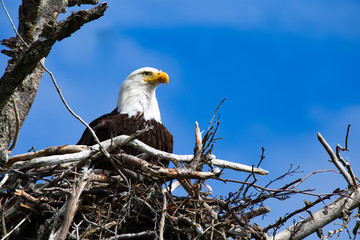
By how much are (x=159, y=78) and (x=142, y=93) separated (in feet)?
1.00

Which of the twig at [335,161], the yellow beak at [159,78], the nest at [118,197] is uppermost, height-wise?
the yellow beak at [159,78]

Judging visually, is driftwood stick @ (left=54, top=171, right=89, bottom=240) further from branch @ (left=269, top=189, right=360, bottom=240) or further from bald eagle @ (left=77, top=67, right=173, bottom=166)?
branch @ (left=269, top=189, right=360, bottom=240)

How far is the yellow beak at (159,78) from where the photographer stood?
6.52m

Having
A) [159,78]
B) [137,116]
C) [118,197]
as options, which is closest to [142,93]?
[159,78]

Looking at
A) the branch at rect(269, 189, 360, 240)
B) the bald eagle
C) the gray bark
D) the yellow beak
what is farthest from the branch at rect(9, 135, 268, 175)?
the yellow beak

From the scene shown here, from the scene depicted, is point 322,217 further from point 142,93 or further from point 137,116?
point 142,93

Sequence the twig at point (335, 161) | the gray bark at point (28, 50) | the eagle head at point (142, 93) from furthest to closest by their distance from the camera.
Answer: the eagle head at point (142, 93) → the twig at point (335, 161) → the gray bark at point (28, 50)

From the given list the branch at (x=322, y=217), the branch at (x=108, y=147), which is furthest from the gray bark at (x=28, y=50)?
the branch at (x=322, y=217)

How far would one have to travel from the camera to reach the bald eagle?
223 inches

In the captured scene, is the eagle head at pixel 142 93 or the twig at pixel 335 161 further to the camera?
the eagle head at pixel 142 93

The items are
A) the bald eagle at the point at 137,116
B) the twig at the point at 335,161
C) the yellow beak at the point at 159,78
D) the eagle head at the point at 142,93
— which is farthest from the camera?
the yellow beak at the point at 159,78

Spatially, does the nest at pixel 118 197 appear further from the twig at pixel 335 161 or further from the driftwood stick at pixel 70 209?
the twig at pixel 335 161

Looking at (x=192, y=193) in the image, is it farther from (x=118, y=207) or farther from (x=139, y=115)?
(x=139, y=115)

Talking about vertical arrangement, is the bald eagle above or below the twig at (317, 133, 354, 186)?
above
